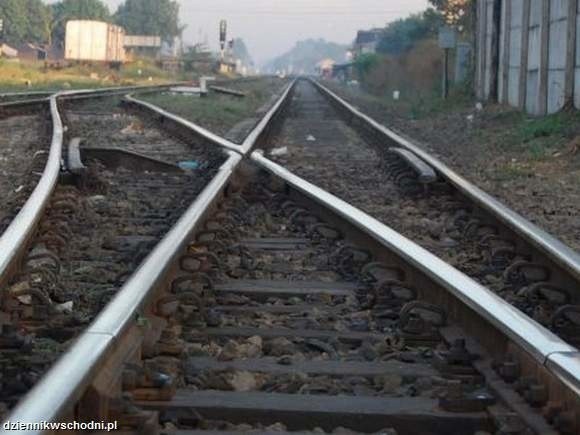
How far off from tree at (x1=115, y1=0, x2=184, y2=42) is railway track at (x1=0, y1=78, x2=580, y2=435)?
155114 millimetres

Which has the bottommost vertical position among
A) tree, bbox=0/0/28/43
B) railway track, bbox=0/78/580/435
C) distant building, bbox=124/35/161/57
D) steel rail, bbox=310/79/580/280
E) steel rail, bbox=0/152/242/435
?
railway track, bbox=0/78/580/435

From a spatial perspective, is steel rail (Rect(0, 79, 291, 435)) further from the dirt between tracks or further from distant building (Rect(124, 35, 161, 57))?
distant building (Rect(124, 35, 161, 57))

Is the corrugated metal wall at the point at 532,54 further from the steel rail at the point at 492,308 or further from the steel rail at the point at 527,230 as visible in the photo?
the steel rail at the point at 492,308

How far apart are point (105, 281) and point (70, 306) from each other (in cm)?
60

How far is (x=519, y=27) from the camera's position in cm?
2255

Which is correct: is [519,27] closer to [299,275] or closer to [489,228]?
[489,228]

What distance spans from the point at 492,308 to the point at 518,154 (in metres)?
10.7

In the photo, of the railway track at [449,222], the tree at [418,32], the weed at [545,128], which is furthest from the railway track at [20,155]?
the tree at [418,32]

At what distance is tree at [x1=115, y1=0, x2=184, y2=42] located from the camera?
15788cm

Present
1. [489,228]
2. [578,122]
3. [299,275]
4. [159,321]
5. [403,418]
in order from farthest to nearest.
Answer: [578,122] < [489,228] < [299,275] < [159,321] < [403,418]

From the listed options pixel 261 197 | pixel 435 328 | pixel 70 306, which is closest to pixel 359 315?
pixel 435 328

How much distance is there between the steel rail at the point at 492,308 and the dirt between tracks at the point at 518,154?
158 centimetres

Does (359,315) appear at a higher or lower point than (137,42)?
lower

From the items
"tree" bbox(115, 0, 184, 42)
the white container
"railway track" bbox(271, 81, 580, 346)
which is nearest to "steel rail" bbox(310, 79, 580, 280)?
"railway track" bbox(271, 81, 580, 346)
